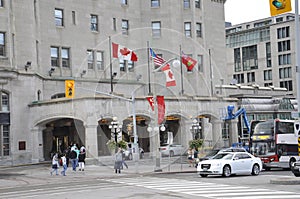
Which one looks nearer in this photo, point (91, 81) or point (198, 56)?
point (91, 81)

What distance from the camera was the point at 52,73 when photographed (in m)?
54.1

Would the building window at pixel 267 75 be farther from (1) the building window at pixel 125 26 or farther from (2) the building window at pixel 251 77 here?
(1) the building window at pixel 125 26

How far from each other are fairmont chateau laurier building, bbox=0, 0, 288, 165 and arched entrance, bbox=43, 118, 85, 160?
0.33ft

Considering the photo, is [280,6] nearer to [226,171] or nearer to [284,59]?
[226,171]

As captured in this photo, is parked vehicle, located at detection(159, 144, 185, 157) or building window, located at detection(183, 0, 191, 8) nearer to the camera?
parked vehicle, located at detection(159, 144, 185, 157)

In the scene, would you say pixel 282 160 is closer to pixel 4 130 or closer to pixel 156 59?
pixel 156 59

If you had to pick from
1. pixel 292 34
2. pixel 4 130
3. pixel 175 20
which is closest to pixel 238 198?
pixel 4 130

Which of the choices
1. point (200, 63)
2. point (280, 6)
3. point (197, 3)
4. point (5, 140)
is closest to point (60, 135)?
point (5, 140)

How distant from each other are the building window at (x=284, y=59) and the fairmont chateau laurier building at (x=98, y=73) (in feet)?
145

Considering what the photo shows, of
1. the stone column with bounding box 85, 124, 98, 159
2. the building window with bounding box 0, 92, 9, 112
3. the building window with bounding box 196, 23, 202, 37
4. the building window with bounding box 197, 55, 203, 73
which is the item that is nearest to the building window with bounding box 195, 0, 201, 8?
the building window with bounding box 196, 23, 202, 37

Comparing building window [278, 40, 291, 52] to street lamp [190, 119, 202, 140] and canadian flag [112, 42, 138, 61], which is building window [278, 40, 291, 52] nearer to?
street lamp [190, 119, 202, 140]

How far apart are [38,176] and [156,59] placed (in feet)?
44.0

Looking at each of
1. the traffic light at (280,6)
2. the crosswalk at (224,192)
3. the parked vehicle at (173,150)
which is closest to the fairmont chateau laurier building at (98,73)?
the parked vehicle at (173,150)

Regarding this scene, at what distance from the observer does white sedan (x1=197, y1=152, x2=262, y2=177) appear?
32688 millimetres
